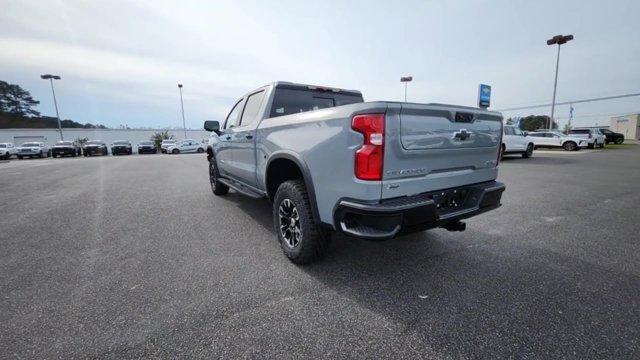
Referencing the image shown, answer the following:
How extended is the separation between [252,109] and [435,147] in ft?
9.46

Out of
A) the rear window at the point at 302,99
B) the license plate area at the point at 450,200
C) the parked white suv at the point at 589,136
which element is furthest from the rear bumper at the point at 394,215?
the parked white suv at the point at 589,136

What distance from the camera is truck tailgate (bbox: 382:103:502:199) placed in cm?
226

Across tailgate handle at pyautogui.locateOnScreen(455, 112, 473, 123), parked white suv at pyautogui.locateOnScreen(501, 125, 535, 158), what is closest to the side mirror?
tailgate handle at pyautogui.locateOnScreen(455, 112, 473, 123)

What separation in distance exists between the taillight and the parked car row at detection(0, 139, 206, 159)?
32.7 meters

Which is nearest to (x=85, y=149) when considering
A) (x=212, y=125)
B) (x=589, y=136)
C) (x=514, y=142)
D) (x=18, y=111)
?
(x=212, y=125)

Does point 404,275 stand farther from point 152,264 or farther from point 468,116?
point 152,264

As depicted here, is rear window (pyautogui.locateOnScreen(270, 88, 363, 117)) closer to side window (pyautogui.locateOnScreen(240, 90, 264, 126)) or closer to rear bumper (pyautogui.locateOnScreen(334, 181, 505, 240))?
side window (pyautogui.locateOnScreen(240, 90, 264, 126))

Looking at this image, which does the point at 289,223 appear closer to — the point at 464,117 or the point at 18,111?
the point at 464,117

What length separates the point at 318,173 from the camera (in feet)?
8.54

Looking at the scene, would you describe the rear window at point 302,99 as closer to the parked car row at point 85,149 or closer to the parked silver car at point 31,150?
the parked car row at point 85,149

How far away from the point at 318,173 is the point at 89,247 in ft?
10.1

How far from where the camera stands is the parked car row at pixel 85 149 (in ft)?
86.3

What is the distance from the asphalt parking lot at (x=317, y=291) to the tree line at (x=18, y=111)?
6986 cm

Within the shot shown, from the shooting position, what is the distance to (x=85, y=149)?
28.7 m
